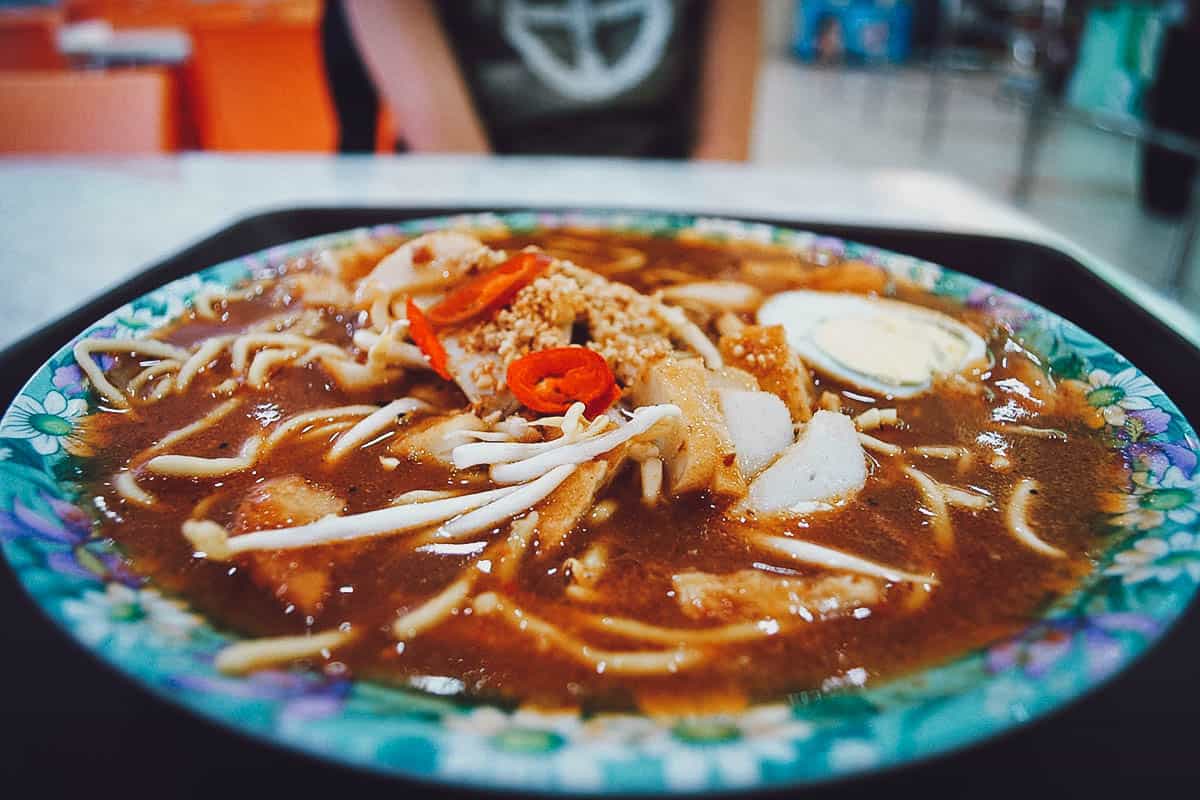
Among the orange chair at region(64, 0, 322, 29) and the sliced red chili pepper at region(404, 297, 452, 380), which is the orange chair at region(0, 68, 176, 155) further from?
the orange chair at region(64, 0, 322, 29)

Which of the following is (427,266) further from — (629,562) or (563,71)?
(563,71)

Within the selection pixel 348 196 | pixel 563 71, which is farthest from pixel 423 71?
pixel 348 196

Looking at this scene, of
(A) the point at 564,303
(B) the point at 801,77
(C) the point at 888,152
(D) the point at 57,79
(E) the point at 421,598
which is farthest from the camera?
(B) the point at 801,77

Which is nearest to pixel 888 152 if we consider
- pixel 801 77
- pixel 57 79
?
pixel 801 77

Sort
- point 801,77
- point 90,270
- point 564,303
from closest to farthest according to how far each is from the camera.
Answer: point 564,303 < point 90,270 < point 801,77

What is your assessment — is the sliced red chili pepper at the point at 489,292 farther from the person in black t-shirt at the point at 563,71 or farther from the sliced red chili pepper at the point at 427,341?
the person in black t-shirt at the point at 563,71

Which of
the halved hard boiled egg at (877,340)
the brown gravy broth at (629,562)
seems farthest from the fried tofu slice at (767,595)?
the halved hard boiled egg at (877,340)

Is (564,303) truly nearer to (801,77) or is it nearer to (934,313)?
(934,313)
